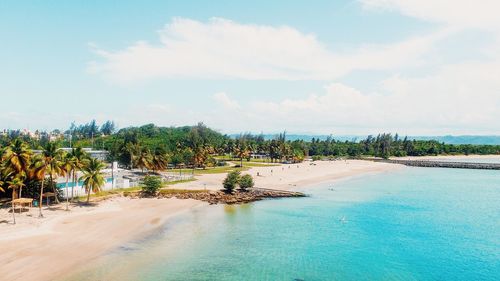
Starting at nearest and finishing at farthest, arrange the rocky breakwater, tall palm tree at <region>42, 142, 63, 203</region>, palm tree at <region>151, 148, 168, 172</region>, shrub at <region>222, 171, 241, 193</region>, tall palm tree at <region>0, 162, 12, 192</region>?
tall palm tree at <region>42, 142, 63, 203</region> < tall palm tree at <region>0, 162, 12, 192</region> < the rocky breakwater < shrub at <region>222, 171, 241, 193</region> < palm tree at <region>151, 148, 168, 172</region>

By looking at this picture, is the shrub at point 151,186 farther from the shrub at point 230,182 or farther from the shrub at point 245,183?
the shrub at point 245,183

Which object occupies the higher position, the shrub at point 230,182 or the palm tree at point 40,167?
the palm tree at point 40,167

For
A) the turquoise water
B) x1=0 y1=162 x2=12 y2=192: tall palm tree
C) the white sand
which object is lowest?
the turquoise water

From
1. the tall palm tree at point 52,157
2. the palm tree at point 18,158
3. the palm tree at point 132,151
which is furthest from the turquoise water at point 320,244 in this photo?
the palm tree at point 132,151

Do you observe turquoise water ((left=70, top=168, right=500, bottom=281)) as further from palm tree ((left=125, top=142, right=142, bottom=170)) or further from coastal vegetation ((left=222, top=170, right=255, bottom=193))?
palm tree ((left=125, top=142, right=142, bottom=170))

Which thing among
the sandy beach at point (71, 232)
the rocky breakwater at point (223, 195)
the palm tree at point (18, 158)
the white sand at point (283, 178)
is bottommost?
the sandy beach at point (71, 232)

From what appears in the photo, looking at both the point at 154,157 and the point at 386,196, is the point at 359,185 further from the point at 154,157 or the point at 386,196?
the point at 154,157

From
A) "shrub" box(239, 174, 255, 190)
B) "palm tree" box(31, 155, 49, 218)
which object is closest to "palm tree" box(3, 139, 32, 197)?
"palm tree" box(31, 155, 49, 218)

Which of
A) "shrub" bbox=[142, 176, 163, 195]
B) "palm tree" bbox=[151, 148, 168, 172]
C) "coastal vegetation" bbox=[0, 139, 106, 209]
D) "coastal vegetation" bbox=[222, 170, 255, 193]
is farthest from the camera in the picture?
"palm tree" bbox=[151, 148, 168, 172]
